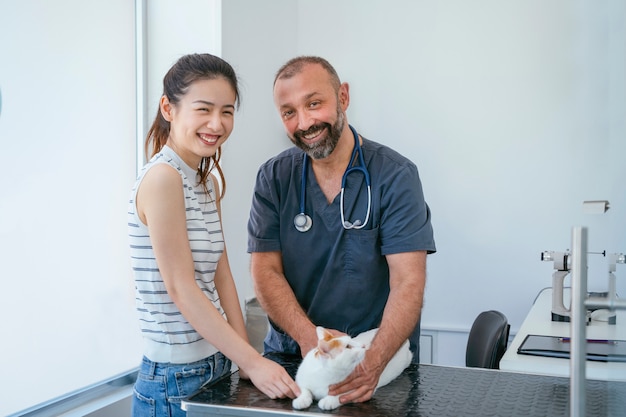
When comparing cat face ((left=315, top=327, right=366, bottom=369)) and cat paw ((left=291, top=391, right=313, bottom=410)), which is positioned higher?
cat face ((left=315, top=327, right=366, bottom=369))

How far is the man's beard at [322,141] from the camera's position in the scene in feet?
5.47

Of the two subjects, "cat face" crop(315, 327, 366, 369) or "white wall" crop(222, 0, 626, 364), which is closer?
"cat face" crop(315, 327, 366, 369)

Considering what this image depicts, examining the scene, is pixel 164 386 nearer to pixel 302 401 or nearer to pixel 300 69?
pixel 302 401

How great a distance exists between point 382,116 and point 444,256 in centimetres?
80

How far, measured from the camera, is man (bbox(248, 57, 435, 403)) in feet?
5.32

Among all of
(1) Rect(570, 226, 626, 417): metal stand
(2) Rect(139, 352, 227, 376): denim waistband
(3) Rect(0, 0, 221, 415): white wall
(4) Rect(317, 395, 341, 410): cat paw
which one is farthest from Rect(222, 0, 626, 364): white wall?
(1) Rect(570, 226, 626, 417): metal stand

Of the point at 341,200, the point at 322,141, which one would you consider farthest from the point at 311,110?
the point at 341,200

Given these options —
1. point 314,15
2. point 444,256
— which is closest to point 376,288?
point 444,256

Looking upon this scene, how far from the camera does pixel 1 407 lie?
6.63ft

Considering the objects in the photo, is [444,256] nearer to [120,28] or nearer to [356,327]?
[356,327]

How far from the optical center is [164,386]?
1312 millimetres

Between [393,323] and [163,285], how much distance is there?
0.53m

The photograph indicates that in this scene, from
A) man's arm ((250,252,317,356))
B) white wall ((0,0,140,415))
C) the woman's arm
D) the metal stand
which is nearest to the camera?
the metal stand

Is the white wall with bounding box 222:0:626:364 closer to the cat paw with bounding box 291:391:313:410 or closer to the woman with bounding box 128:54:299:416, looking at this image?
the woman with bounding box 128:54:299:416
